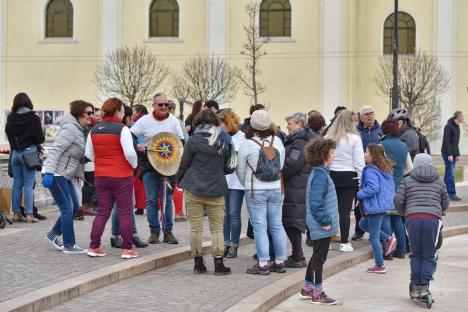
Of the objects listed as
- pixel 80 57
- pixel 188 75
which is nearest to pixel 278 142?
pixel 188 75

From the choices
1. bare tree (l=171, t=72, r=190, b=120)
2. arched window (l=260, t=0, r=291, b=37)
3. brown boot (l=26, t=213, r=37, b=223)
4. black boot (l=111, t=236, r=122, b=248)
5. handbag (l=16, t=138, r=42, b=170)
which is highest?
arched window (l=260, t=0, r=291, b=37)

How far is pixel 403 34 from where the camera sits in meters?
57.0

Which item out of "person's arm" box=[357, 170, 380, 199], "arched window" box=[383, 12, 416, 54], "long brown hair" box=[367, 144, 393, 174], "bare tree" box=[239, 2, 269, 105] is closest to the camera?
"person's arm" box=[357, 170, 380, 199]

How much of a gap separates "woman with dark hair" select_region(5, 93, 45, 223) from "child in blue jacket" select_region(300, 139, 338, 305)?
668 centimetres

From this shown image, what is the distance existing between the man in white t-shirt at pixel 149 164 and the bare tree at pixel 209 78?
1566 inches

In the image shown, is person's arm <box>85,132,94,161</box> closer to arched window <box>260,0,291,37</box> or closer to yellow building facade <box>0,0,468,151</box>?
yellow building facade <box>0,0,468,151</box>

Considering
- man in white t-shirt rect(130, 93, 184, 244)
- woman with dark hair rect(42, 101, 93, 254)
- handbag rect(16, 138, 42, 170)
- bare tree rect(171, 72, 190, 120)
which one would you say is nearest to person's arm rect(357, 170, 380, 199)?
man in white t-shirt rect(130, 93, 184, 244)

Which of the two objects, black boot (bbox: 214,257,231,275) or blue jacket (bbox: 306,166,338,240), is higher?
blue jacket (bbox: 306,166,338,240)

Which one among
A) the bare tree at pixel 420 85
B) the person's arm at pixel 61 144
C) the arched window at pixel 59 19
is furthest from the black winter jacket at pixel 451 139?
the arched window at pixel 59 19

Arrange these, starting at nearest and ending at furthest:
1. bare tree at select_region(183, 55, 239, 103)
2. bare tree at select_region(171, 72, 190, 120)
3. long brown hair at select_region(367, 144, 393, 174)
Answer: long brown hair at select_region(367, 144, 393, 174) < bare tree at select_region(183, 55, 239, 103) < bare tree at select_region(171, 72, 190, 120)

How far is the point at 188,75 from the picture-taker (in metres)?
55.2

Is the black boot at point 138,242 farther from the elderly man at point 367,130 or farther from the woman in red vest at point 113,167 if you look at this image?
the elderly man at point 367,130

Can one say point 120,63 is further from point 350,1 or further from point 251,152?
point 251,152

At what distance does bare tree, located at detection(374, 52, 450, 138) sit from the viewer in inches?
2104
